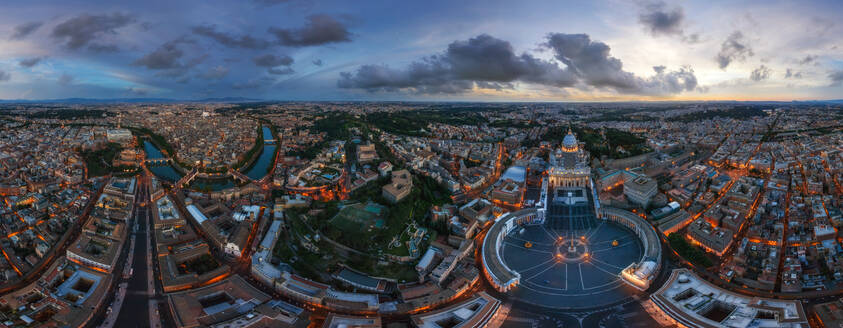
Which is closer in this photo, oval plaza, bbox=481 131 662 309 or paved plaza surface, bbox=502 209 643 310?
paved plaza surface, bbox=502 209 643 310

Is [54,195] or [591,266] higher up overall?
[54,195]

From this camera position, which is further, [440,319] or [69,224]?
[69,224]

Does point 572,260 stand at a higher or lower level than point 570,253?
lower

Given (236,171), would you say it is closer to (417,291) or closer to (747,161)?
(417,291)

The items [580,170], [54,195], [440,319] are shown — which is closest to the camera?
[440,319]

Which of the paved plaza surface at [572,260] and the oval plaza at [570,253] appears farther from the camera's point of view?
the oval plaza at [570,253]

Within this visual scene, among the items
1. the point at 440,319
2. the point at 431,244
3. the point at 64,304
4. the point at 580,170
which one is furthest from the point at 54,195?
the point at 580,170
